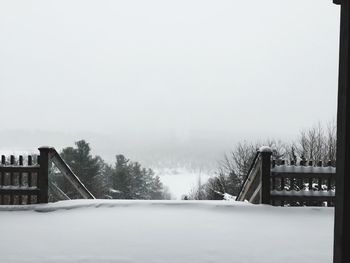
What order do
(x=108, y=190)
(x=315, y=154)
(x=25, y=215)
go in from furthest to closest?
1. (x=108, y=190)
2. (x=315, y=154)
3. (x=25, y=215)

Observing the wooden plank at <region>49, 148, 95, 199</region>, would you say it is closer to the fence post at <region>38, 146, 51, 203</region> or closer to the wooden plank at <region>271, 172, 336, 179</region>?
the fence post at <region>38, 146, 51, 203</region>

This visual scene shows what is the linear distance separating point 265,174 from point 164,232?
9.40 ft

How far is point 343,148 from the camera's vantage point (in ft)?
5.87

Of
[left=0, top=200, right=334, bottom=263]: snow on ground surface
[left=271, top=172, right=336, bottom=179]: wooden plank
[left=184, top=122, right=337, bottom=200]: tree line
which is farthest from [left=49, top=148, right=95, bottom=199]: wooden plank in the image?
[left=184, top=122, right=337, bottom=200]: tree line

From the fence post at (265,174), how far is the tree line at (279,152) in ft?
60.5

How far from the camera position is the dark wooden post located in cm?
177

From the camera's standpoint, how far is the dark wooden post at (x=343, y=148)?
1.77 metres

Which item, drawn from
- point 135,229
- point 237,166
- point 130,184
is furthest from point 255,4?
point 135,229

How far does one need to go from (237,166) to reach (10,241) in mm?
36002

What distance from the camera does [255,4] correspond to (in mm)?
40500

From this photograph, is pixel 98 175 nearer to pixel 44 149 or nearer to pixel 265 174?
pixel 44 149

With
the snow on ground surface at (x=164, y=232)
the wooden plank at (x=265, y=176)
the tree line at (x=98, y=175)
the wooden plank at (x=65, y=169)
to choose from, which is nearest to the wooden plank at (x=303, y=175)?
the wooden plank at (x=265, y=176)

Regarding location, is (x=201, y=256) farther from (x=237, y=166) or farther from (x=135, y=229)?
(x=237, y=166)

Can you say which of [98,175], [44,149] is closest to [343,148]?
[44,149]
